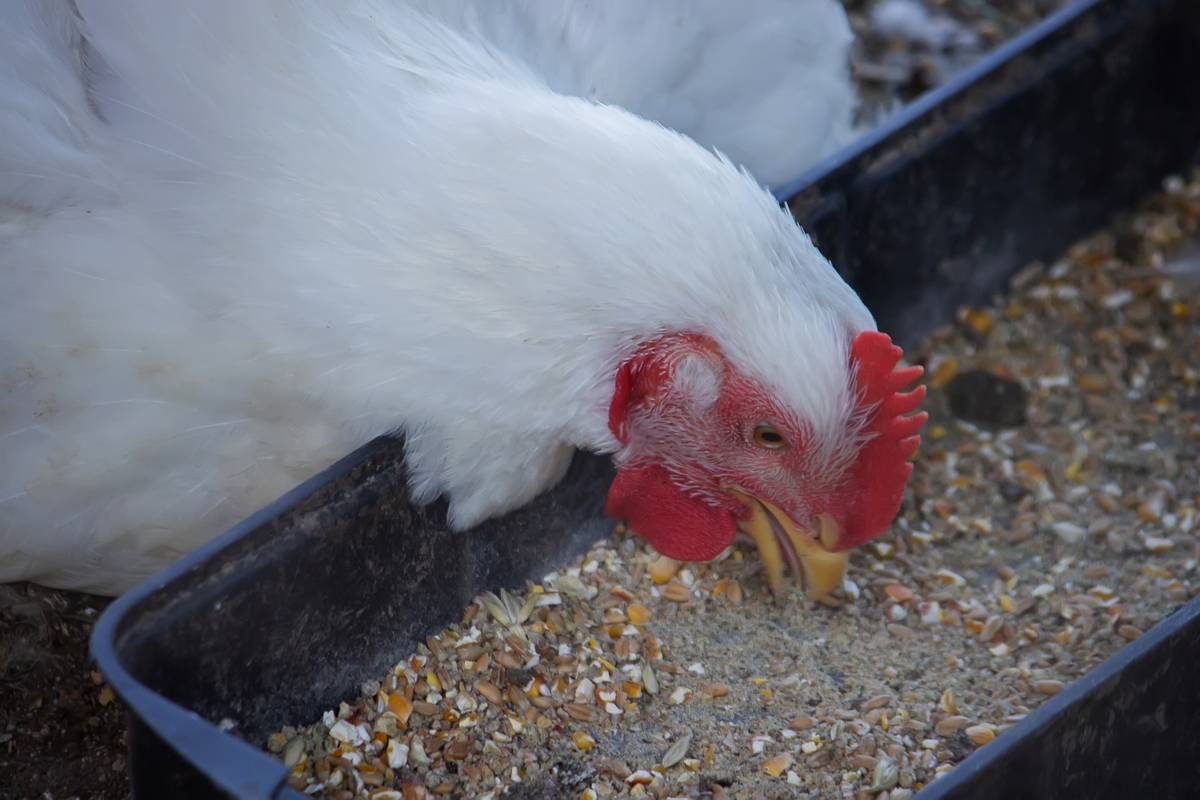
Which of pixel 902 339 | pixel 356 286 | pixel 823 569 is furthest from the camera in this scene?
pixel 902 339

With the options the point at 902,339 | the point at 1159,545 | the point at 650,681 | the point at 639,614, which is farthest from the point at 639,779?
the point at 902,339

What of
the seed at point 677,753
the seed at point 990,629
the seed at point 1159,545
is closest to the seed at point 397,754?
the seed at point 677,753

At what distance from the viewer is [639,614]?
6.05 feet

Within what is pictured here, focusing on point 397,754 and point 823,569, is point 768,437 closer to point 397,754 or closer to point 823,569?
point 823,569

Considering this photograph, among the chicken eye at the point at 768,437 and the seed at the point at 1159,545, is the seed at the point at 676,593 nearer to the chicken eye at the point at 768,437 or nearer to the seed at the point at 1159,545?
the chicken eye at the point at 768,437

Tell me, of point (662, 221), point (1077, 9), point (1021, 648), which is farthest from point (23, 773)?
point (1077, 9)

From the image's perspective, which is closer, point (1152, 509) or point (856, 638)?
point (856, 638)

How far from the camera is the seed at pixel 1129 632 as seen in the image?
182 cm

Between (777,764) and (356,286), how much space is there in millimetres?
844

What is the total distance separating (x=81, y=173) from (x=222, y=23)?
0.90 feet

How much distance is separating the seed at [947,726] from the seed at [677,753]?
35cm

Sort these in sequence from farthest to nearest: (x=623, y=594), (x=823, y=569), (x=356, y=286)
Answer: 1. (x=623, y=594)
2. (x=823, y=569)
3. (x=356, y=286)

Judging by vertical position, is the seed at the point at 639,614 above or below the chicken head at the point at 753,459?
below

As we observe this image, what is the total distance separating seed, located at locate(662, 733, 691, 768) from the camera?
162cm
